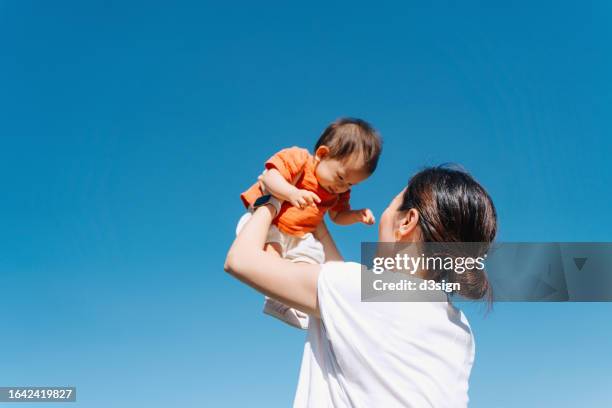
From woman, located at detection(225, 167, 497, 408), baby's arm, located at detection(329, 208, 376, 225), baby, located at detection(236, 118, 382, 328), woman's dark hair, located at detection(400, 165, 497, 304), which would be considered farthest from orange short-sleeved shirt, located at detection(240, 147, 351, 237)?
woman's dark hair, located at detection(400, 165, 497, 304)

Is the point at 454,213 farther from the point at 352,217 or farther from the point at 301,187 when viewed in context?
the point at 352,217

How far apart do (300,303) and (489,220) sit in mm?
990

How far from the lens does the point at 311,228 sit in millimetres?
3762

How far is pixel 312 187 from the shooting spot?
402cm

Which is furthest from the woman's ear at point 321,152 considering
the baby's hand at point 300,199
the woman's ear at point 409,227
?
the woman's ear at point 409,227

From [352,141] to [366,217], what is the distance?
0.57 m

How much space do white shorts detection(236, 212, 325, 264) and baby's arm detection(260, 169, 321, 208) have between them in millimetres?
273

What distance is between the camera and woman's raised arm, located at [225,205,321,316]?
98.3 inches

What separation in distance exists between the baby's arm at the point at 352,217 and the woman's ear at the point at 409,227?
4.91 feet

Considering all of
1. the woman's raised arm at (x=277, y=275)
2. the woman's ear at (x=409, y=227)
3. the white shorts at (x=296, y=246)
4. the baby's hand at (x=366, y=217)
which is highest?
the baby's hand at (x=366, y=217)

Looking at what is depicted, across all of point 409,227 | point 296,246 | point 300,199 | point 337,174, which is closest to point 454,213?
point 409,227

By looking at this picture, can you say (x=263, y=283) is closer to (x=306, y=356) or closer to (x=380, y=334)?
(x=306, y=356)

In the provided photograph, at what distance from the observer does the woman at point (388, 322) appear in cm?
240

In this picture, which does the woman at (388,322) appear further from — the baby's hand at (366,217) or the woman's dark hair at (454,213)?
the baby's hand at (366,217)
